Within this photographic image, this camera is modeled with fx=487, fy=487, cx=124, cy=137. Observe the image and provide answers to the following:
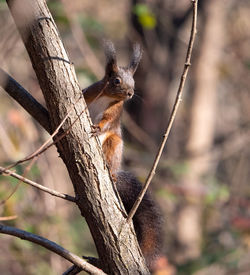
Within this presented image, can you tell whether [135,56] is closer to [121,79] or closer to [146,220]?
[121,79]

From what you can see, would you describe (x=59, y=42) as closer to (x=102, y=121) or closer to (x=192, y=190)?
(x=102, y=121)

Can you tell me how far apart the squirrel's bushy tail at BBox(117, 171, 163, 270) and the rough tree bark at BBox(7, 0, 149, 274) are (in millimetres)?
543

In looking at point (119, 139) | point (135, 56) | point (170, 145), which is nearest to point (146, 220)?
point (119, 139)

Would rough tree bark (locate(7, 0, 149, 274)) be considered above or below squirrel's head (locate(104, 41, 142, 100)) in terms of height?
below

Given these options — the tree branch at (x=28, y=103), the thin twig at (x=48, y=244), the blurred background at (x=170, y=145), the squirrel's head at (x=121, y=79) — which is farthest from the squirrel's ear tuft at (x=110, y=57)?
the blurred background at (x=170, y=145)

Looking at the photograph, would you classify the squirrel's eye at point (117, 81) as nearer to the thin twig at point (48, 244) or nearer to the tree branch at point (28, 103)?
the tree branch at point (28, 103)

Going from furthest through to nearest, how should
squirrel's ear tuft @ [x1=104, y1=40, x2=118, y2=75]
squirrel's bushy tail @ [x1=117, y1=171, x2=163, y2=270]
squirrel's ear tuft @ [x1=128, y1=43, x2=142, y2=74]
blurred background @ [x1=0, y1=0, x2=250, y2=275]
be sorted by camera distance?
blurred background @ [x1=0, y1=0, x2=250, y2=275]
squirrel's ear tuft @ [x1=128, y1=43, x2=142, y2=74]
squirrel's ear tuft @ [x1=104, y1=40, x2=118, y2=75]
squirrel's bushy tail @ [x1=117, y1=171, x2=163, y2=270]

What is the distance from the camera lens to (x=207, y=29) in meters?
5.78

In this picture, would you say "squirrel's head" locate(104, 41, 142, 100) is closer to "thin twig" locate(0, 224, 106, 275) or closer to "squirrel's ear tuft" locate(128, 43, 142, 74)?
"squirrel's ear tuft" locate(128, 43, 142, 74)

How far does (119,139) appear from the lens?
2730 mm

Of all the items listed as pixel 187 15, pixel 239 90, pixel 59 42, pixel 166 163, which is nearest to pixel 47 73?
pixel 59 42

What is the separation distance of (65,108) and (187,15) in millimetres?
4459

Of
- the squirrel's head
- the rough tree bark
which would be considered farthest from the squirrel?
the rough tree bark

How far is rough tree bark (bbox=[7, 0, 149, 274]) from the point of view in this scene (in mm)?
1540
